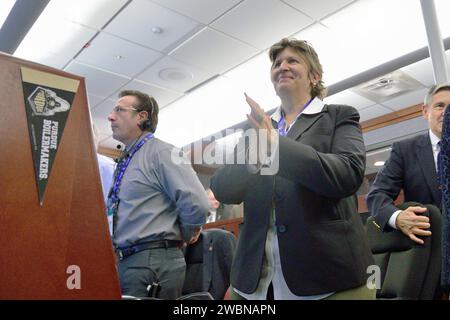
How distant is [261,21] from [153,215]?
241 cm

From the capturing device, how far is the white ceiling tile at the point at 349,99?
5.07 meters

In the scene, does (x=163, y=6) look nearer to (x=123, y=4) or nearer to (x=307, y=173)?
(x=123, y=4)

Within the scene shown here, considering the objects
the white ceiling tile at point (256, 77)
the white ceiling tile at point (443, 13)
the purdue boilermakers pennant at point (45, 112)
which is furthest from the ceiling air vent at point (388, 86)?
the purdue boilermakers pennant at point (45, 112)

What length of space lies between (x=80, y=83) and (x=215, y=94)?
436cm

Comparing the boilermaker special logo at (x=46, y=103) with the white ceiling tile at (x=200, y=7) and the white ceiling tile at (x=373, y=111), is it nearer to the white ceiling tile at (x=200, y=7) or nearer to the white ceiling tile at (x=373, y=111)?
the white ceiling tile at (x=200, y=7)

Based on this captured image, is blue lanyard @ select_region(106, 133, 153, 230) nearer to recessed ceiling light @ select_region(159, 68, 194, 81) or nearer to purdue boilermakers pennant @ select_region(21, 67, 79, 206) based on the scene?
purdue boilermakers pennant @ select_region(21, 67, 79, 206)

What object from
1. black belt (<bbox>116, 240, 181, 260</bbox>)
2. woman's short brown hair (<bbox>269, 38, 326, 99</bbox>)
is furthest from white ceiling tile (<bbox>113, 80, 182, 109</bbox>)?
woman's short brown hair (<bbox>269, 38, 326, 99</bbox>)

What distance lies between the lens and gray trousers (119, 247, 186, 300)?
1.58 m

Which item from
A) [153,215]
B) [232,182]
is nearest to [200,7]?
[153,215]

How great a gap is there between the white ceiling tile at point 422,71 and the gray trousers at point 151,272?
3.80m

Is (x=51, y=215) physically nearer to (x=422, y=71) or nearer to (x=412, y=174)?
(x=412, y=174)

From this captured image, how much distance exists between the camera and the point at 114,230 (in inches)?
66.8

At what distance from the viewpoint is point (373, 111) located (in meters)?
5.77
